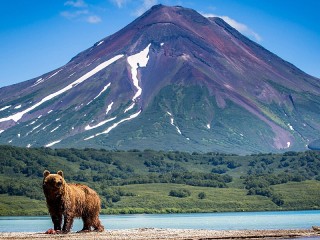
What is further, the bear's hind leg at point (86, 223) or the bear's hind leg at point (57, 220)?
the bear's hind leg at point (86, 223)

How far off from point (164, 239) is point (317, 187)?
523 ft

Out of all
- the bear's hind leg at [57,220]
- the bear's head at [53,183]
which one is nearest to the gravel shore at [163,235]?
the bear's hind leg at [57,220]

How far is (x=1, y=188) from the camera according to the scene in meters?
181

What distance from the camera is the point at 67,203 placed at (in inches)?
1602

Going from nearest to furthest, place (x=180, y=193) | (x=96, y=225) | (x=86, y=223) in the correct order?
(x=86, y=223) < (x=96, y=225) < (x=180, y=193)

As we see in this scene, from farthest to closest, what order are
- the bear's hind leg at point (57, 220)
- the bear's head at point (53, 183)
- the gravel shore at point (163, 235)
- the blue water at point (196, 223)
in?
the blue water at point (196, 223)
the bear's hind leg at point (57, 220)
the gravel shore at point (163, 235)
the bear's head at point (53, 183)

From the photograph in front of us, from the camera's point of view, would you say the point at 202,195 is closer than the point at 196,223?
No

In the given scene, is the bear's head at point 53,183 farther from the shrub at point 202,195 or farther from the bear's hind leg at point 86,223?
the shrub at point 202,195

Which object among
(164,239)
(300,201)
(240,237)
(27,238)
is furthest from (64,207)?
(300,201)

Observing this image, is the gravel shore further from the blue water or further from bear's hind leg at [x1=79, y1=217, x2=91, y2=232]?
the blue water

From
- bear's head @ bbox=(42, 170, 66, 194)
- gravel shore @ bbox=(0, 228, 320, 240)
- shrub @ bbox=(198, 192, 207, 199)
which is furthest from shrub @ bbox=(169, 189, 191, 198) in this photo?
bear's head @ bbox=(42, 170, 66, 194)

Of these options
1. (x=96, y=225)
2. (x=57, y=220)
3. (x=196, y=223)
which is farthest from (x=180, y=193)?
(x=57, y=220)

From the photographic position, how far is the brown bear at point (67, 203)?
39.8 metres

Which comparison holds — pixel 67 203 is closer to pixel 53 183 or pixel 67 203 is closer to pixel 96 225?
pixel 53 183
